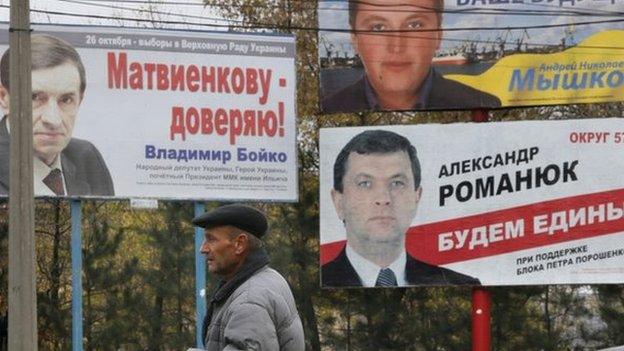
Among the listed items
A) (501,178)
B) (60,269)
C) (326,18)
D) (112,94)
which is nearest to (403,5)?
(326,18)

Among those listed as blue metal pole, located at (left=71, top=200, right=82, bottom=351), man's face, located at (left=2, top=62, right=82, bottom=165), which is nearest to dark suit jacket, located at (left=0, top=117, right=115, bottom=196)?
man's face, located at (left=2, top=62, right=82, bottom=165)

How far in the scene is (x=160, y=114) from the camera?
21641mm

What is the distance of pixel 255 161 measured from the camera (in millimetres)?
21938

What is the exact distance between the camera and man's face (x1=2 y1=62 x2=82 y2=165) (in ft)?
70.0

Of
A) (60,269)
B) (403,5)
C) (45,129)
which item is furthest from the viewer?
(60,269)

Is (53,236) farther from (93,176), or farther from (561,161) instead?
(561,161)

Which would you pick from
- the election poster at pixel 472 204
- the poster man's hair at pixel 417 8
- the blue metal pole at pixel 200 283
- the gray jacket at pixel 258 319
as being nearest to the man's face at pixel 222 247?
the gray jacket at pixel 258 319

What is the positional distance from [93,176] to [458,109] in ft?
16.2

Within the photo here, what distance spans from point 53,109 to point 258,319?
15889mm

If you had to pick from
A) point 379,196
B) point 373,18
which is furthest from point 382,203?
point 373,18

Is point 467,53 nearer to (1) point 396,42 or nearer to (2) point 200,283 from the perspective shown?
(1) point 396,42

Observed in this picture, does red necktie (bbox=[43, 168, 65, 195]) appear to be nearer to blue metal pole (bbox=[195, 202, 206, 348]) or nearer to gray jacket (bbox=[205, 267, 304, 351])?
blue metal pole (bbox=[195, 202, 206, 348])

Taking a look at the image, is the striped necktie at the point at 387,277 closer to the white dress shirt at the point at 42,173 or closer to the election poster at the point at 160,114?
the election poster at the point at 160,114

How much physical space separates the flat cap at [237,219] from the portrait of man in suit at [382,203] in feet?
53.7
